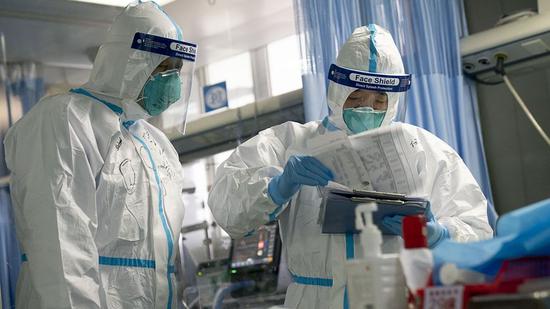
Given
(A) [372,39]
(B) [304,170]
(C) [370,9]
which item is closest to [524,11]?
(C) [370,9]

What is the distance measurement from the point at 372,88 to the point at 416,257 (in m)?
1.19

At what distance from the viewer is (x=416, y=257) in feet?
4.06

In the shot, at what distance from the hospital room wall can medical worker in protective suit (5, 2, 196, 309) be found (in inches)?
64.2

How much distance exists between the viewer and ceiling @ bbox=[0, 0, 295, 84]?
3.07 meters

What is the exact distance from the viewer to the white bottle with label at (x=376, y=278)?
1273 mm

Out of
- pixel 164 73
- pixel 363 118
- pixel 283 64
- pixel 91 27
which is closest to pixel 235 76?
pixel 283 64

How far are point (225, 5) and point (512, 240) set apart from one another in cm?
269

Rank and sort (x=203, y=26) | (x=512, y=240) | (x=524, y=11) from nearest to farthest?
(x=512, y=240)
(x=524, y=11)
(x=203, y=26)

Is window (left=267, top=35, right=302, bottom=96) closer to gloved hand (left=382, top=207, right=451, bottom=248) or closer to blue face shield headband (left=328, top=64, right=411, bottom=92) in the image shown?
blue face shield headband (left=328, top=64, right=411, bottom=92)

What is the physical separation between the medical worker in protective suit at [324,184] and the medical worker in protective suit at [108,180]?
8.9 inches

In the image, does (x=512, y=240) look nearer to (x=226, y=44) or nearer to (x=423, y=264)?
(x=423, y=264)

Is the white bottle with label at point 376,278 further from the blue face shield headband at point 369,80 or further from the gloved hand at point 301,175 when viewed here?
the blue face shield headband at point 369,80

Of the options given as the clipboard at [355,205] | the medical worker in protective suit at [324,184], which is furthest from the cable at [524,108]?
the clipboard at [355,205]

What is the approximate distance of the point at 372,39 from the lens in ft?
8.11
